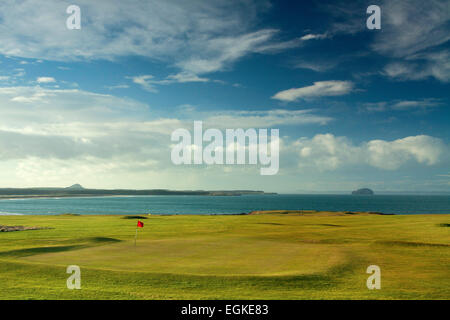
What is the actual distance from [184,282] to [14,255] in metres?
14.6

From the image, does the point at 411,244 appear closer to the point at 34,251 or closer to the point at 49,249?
the point at 49,249

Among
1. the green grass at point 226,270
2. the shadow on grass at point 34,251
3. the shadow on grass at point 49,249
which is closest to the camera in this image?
the green grass at point 226,270

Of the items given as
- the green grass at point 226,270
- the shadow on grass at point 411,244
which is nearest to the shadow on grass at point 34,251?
the green grass at point 226,270

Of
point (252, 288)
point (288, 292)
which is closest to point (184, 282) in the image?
point (252, 288)

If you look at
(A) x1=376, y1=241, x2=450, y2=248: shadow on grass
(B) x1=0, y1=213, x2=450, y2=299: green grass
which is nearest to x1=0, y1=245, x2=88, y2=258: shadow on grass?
(B) x1=0, y1=213, x2=450, y2=299: green grass

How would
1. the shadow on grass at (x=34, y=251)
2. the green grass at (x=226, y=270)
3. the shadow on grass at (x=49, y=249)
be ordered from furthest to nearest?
the shadow on grass at (x=49, y=249) → the shadow on grass at (x=34, y=251) → the green grass at (x=226, y=270)

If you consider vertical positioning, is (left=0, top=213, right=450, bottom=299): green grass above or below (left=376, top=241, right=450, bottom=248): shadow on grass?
above

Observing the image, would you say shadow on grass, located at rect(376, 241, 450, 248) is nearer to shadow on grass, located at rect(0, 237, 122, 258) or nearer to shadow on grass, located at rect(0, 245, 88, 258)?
shadow on grass, located at rect(0, 237, 122, 258)

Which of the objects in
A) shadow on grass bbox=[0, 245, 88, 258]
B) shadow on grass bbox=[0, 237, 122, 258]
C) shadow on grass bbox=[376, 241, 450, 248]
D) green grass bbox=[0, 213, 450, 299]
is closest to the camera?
green grass bbox=[0, 213, 450, 299]

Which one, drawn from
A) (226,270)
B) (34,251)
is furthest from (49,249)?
(226,270)

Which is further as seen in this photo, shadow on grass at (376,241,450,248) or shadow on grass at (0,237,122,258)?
shadow on grass at (376,241,450,248)

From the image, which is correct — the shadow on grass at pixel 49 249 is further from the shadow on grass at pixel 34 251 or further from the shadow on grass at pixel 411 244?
the shadow on grass at pixel 411 244
